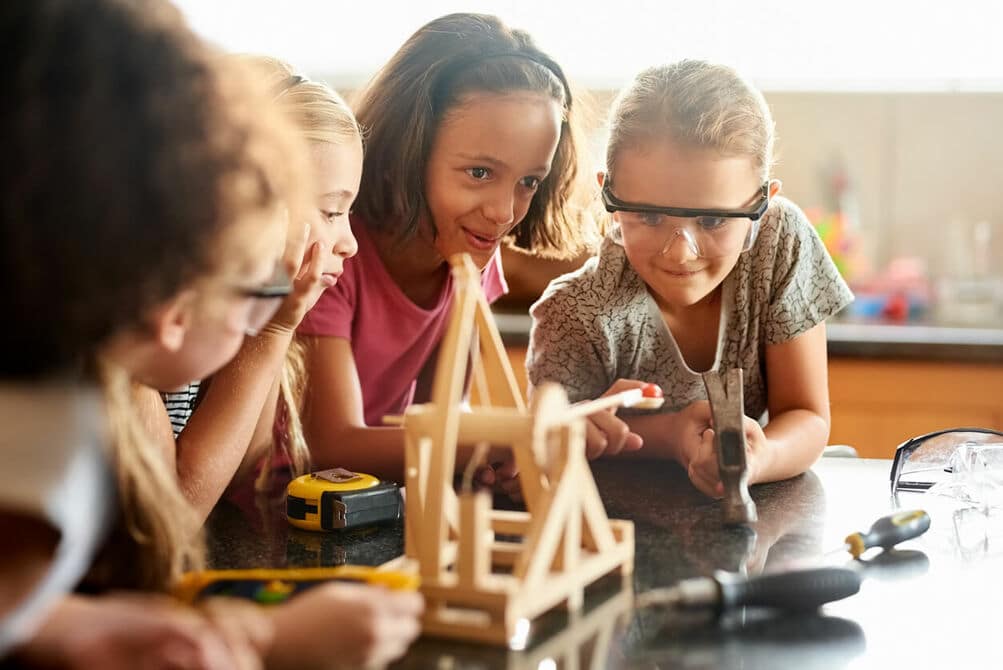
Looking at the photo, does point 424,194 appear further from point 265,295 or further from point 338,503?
point 265,295

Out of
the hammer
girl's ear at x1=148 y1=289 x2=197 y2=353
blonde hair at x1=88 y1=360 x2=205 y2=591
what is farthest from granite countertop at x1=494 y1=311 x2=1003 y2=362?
girl's ear at x1=148 y1=289 x2=197 y2=353

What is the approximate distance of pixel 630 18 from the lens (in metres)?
3.42

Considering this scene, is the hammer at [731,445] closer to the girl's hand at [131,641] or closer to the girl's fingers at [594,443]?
the girl's fingers at [594,443]

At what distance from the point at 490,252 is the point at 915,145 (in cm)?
233

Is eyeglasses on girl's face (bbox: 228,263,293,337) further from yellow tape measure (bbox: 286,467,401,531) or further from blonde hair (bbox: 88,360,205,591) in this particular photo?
yellow tape measure (bbox: 286,467,401,531)

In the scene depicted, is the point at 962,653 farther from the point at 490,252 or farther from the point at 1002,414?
the point at 1002,414

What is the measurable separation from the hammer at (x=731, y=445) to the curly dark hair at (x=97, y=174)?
26.0 inches

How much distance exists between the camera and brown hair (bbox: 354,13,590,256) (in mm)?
1583

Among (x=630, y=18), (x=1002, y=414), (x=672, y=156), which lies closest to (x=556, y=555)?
(x=672, y=156)

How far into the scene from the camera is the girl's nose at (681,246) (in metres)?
1.41

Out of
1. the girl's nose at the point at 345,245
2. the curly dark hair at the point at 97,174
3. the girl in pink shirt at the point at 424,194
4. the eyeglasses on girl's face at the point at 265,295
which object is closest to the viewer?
the curly dark hair at the point at 97,174

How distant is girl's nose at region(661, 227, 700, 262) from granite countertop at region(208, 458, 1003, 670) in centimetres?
28

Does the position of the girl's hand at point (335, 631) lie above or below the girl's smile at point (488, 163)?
below

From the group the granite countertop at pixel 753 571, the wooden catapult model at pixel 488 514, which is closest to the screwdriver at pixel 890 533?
the granite countertop at pixel 753 571
